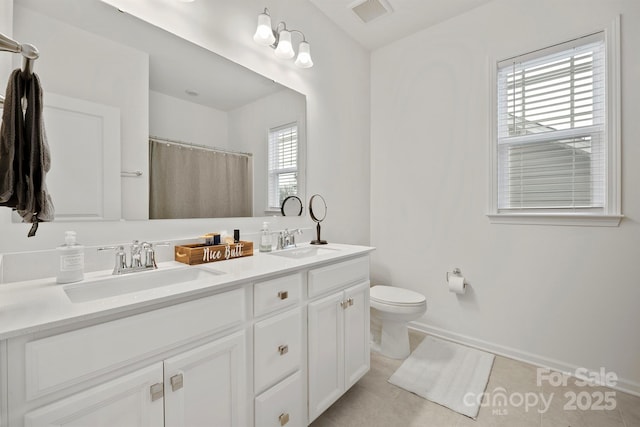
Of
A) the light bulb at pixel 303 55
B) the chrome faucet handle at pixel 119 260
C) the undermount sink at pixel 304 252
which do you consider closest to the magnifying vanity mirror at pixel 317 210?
the undermount sink at pixel 304 252

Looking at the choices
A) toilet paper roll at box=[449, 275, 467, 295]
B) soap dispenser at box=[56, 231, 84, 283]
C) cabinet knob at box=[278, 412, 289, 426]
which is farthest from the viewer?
toilet paper roll at box=[449, 275, 467, 295]

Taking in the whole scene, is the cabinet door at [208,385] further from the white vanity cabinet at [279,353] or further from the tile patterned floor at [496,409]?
the tile patterned floor at [496,409]

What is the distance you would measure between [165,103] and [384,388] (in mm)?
2025

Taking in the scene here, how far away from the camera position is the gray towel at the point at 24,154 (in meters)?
0.65

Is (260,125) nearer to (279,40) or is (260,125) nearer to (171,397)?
(279,40)

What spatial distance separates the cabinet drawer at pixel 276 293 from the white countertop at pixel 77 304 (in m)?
0.05

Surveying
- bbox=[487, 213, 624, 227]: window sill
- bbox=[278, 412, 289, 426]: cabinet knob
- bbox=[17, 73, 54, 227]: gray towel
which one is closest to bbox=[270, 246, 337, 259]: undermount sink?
bbox=[278, 412, 289, 426]: cabinet knob

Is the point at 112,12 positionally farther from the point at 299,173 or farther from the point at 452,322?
the point at 452,322

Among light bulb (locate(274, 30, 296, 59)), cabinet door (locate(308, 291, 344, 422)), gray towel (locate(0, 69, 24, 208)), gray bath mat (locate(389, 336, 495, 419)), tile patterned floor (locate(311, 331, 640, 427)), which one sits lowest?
tile patterned floor (locate(311, 331, 640, 427))

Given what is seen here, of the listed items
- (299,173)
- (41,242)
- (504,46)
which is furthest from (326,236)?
(504,46)

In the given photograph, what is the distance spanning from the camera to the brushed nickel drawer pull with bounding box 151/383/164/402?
0.79 meters

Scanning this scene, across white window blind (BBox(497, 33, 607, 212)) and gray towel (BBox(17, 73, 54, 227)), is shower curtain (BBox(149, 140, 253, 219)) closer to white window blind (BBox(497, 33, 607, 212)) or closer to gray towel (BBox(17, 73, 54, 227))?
gray towel (BBox(17, 73, 54, 227))

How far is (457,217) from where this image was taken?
7.54ft

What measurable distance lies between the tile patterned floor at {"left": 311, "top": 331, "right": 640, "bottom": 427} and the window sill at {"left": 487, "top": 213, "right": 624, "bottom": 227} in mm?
1034
